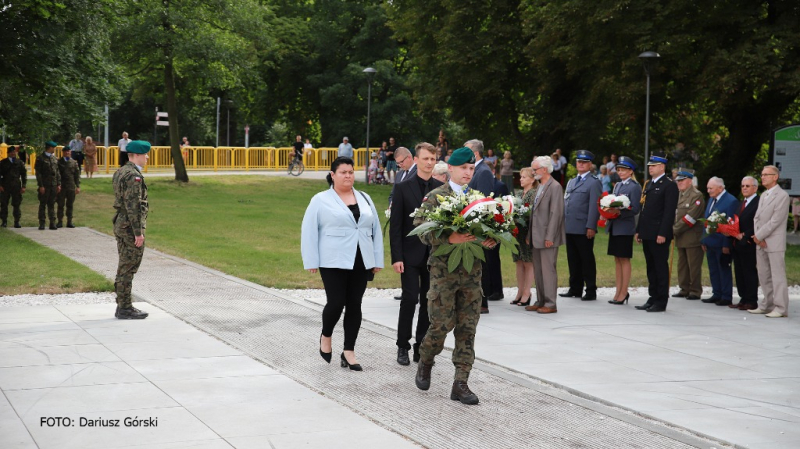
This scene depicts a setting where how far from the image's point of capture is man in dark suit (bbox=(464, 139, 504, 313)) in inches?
437

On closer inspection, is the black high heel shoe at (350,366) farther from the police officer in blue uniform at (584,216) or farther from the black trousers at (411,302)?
the police officer in blue uniform at (584,216)

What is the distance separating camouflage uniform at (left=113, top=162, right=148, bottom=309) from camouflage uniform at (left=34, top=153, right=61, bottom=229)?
1178 centimetres

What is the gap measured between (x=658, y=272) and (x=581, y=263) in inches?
52.8

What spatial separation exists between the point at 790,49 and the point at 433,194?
764 inches

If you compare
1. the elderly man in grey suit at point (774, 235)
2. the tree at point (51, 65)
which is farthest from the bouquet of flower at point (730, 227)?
the tree at point (51, 65)

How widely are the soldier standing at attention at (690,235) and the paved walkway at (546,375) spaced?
74 cm

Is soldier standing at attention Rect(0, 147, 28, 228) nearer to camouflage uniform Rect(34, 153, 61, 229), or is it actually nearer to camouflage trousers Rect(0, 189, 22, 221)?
camouflage trousers Rect(0, 189, 22, 221)

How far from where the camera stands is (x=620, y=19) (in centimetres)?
2595

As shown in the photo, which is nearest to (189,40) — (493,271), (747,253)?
(493,271)

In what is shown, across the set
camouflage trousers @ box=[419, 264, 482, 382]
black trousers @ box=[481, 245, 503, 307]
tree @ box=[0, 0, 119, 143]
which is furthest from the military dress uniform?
tree @ box=[0, 0, 119, 143]

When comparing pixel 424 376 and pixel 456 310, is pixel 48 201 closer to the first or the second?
pixel 424 376

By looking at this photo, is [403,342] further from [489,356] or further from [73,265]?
[73,265]

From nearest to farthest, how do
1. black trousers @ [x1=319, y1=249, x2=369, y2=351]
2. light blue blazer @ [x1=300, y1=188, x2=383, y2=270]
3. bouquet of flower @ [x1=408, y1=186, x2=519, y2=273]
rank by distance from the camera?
bouquet of flower @ [x1=408, y1=186, x2=519, y2=273] → light blue blazer @ [x1=300, y1=188, x2=383, y2=270] → black trousers @ [x1=319, y1=249, x2=369, y2=351]

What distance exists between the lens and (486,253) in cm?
1197
